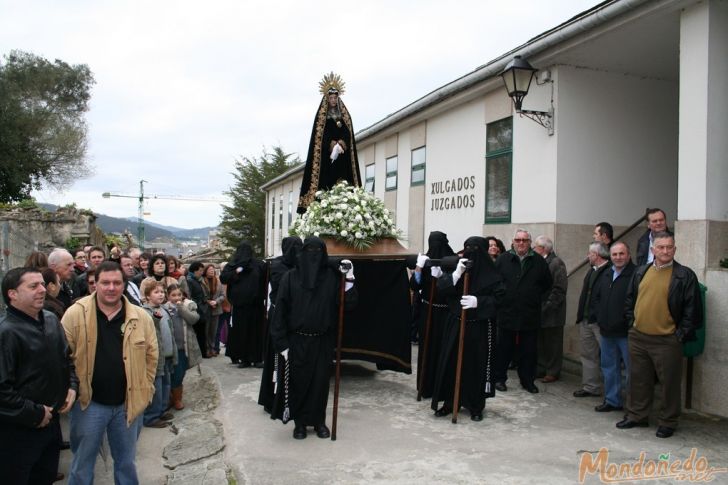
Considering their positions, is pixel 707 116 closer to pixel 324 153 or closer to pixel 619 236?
pixel 619 236

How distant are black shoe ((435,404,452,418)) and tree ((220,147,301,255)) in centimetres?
3407

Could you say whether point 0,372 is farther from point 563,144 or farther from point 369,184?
point 369,184

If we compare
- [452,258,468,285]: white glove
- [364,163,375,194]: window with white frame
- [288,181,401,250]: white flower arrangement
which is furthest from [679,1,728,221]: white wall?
[364,163,375,194]: window with white frame

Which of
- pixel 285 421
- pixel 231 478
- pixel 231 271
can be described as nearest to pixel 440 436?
pixel 285 421

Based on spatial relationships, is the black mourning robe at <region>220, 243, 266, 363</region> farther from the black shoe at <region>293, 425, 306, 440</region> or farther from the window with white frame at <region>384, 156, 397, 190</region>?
the window with white frame at <region>384, 156, 397, 190</region>

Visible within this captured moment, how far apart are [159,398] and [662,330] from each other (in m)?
4.83

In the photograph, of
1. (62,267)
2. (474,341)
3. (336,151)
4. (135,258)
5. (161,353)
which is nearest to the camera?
(161,353)

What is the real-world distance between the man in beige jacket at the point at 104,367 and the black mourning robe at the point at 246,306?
15.1 feet

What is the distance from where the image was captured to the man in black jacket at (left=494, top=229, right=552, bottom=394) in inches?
277

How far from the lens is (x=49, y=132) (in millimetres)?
30719

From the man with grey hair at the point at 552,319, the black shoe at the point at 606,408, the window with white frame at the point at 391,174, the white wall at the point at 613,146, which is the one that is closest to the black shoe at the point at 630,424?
the black shoe at the point at 606,408

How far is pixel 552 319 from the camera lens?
7.38 metres

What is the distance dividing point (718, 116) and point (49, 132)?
32196mm

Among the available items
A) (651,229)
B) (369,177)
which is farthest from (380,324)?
(369,177)
